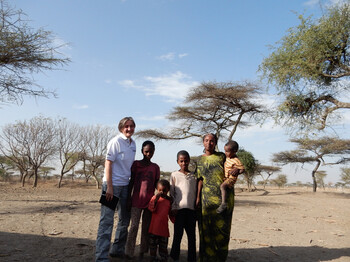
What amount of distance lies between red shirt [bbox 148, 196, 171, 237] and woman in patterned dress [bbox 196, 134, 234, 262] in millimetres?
455

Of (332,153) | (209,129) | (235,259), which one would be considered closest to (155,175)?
(235,259)

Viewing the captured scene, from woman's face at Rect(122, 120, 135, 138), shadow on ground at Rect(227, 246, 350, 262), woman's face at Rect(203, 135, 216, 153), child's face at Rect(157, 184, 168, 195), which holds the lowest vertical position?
shadow on ground at Rect(227, 246, 350, 262)

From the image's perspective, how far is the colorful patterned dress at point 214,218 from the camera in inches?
139

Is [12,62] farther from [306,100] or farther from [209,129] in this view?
[209,129]

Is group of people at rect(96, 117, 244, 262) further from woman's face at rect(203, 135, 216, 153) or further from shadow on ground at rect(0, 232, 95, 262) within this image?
shadow on ground at rect(0, 232, 95, 262)

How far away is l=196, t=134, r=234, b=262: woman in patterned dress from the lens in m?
3.53

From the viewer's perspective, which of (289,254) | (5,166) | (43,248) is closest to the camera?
(43,248)

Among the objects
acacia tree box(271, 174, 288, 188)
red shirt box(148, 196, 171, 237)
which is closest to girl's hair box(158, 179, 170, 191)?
red shirt box(148, 196, 171, 237)

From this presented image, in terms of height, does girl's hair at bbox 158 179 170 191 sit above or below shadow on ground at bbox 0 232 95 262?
above

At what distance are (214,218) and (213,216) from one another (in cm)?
3

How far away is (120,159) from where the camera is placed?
11.5ft

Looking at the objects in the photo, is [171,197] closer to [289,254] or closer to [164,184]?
[164,184]

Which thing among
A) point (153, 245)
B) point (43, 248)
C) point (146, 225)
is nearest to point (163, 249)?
point (153, 245)

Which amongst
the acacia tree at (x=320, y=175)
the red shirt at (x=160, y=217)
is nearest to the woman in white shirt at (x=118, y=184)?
the red shirt at (x=160, y=217)
